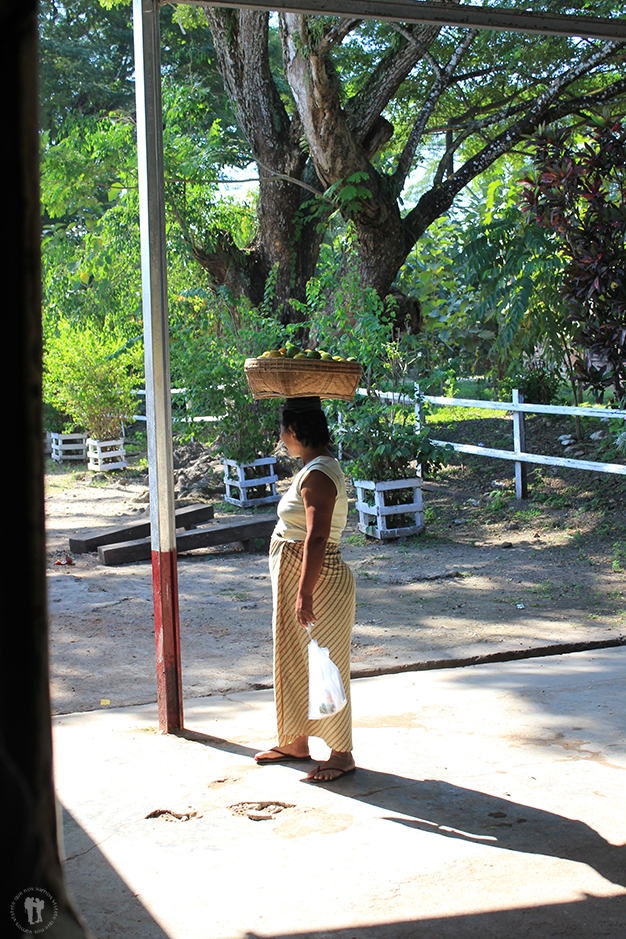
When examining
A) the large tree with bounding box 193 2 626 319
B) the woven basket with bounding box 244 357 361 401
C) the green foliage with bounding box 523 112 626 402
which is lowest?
the woven basket with bounding box 244 357 361 401

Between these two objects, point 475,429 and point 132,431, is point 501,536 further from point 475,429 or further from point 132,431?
point 132,431

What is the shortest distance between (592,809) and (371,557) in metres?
4.88

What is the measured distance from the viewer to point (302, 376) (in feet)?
12.5

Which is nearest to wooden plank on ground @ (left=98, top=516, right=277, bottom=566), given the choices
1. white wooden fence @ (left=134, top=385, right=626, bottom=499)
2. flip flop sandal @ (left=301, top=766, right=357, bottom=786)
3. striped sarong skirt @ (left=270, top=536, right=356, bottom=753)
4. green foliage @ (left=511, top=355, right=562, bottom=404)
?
white wooden fence @ (left=134, top=385, right=626, bottom=499)

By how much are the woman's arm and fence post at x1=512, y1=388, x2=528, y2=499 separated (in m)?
6.38

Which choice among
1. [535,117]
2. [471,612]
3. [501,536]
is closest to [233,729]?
[471,612]

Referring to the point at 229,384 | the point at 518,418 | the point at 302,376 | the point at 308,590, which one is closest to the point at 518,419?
the point at 518,418

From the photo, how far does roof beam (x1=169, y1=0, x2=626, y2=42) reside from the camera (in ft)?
13.3

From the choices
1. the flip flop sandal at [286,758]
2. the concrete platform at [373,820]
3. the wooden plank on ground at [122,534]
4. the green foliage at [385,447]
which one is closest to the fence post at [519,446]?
the green foliage at [385,447]

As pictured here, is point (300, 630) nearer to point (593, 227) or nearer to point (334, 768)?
point (334, 768)

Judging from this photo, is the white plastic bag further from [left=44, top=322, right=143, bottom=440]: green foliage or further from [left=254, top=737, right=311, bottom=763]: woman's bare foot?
[left=44, top=322, right=143, bottom=440]: green foliage

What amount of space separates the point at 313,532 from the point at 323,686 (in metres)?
0.66

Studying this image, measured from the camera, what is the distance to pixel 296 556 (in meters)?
3.79

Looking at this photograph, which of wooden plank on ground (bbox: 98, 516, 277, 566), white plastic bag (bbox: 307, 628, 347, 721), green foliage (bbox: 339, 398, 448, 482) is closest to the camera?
white plastic bag (bbox: 307, 628, 347, 721)
